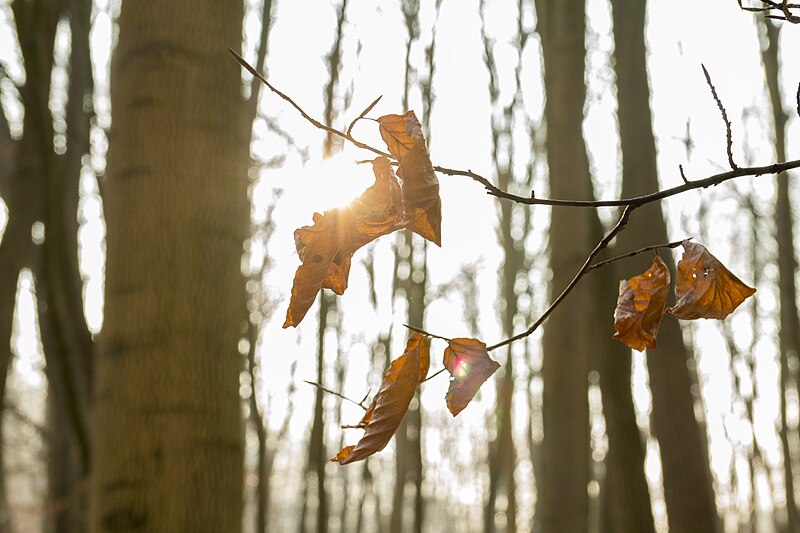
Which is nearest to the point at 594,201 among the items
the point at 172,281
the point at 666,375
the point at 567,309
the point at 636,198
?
the point at 636,198

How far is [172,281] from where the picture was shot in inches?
63.6

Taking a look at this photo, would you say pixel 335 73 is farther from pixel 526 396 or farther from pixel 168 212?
pixel 526 396

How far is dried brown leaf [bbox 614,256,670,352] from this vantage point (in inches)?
32.4

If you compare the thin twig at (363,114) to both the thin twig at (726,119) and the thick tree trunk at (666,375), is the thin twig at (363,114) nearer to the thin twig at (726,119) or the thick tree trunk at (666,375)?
the thin twig at (726,119)

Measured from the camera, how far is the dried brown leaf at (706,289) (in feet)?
2.62

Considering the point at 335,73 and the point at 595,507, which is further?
the point at 595,507

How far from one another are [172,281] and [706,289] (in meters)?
1.16

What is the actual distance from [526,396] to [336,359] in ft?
12.9

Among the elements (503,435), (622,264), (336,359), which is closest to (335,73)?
(622,264)

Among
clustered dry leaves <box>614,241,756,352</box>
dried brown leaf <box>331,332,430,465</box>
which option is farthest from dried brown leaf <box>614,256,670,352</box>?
dried brown leaf <box>331,332,430,465</box>

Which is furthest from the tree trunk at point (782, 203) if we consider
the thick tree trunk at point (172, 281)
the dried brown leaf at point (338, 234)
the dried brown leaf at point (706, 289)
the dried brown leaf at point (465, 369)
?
the dried brown leaf at point (338, 234)

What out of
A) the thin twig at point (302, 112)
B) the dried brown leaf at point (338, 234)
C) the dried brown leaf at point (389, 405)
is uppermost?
the thin twig at point (302, 112)

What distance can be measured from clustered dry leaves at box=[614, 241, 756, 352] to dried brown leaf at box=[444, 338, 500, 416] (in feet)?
0.49

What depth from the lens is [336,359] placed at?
13977 millimetres
